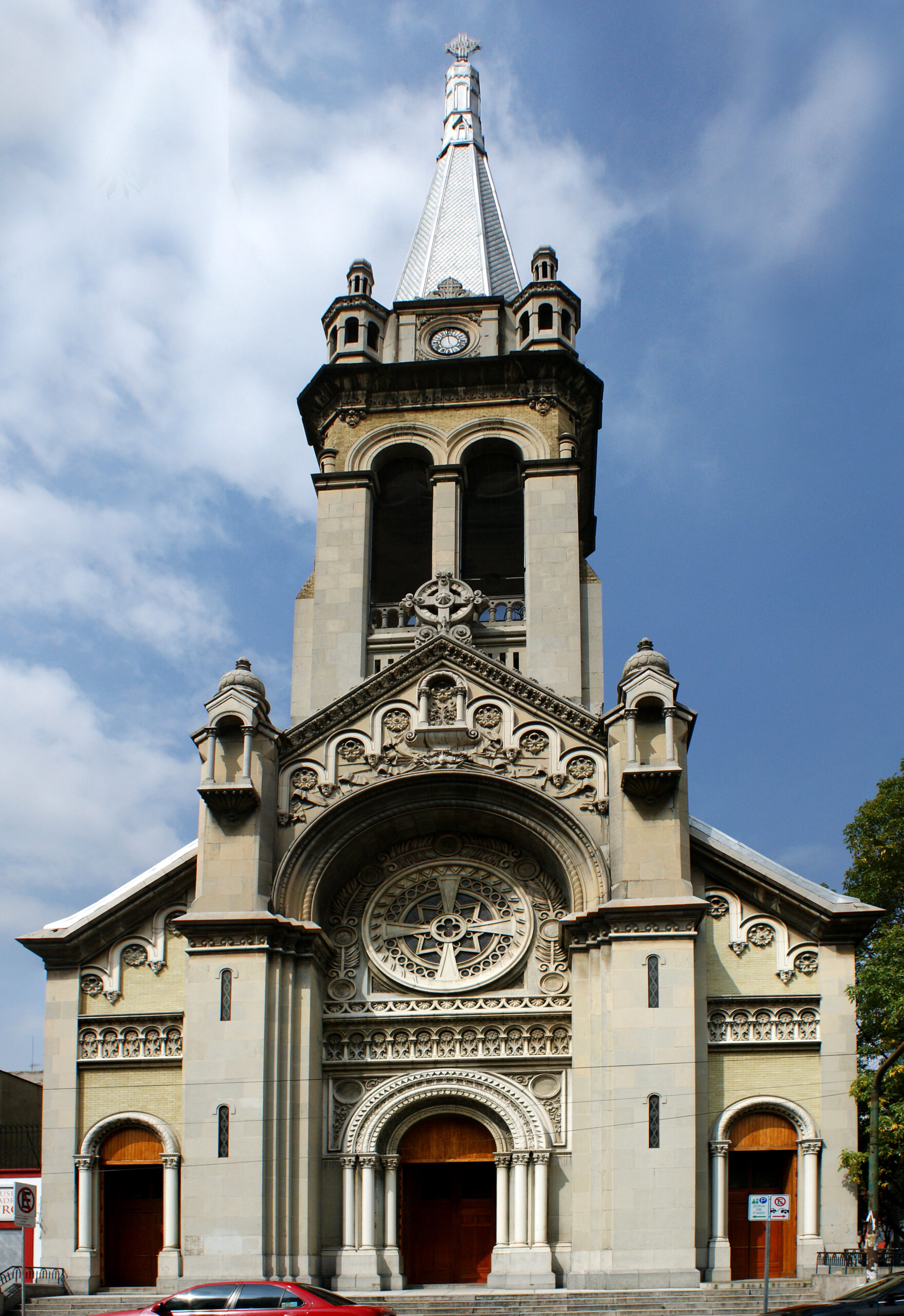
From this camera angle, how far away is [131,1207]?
31.4m

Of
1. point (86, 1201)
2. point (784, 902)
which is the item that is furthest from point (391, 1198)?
point (784, 902)

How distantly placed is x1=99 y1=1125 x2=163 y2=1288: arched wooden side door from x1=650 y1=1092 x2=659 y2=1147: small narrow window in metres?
10.6

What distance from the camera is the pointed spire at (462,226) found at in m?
46.2

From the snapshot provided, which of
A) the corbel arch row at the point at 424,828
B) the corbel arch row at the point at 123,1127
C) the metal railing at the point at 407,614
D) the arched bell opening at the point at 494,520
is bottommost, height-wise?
the corbel arch row at the point at 123,1127

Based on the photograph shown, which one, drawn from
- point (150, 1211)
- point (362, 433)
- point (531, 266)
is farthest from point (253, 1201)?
point (531, 266)

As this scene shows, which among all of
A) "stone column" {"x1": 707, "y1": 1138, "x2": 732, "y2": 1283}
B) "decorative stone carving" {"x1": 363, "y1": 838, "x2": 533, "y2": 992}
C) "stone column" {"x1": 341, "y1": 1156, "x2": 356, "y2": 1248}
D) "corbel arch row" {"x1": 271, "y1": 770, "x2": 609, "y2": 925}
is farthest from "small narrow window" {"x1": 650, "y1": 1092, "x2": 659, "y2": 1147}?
"stone column" {"x1": 341, "y1": 1156, "x2": 356, "y2": 1248}

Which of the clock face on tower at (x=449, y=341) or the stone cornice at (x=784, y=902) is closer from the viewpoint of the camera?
the stone cornice at (x=784, y=902)

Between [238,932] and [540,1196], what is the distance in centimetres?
839

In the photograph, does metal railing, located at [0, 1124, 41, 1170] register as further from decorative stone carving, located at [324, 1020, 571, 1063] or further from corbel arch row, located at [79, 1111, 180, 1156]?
decorative stone carving, located at [324, 1020, 571, 1063]

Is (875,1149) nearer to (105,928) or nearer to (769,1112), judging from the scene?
(769,1112)

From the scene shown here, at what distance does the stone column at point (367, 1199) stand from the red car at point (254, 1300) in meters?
7.96

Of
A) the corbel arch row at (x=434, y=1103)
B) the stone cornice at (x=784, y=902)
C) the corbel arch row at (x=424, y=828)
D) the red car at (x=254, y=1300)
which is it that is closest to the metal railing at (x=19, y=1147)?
the corbel arch row at (x=434, y=1103)

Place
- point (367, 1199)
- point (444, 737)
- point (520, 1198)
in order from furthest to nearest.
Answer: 1. point (444, 737)
2. point (367, 1199)
3. point (520, 1198)

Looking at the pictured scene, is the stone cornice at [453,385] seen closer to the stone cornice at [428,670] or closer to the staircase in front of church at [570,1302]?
the stone cornice at [428,670]
